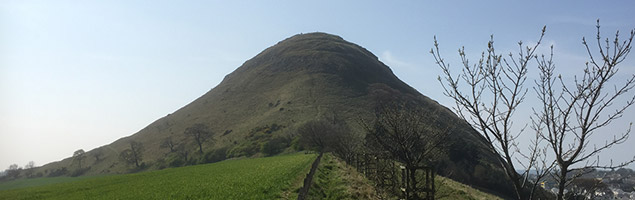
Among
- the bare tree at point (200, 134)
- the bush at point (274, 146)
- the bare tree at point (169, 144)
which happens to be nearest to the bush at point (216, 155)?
the bare tree at point (200, 134)

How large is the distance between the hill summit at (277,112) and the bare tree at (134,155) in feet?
5.70

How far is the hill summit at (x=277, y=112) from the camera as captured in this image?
8809 centimetres

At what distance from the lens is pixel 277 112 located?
121m

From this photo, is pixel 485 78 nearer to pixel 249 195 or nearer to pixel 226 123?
pixel 249 195

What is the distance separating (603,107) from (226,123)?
127764 mm

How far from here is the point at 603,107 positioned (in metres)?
4.46

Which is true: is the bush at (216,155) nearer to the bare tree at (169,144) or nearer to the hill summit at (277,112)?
the hill summit at (277,112)

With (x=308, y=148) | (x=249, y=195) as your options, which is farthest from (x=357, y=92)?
(x=249, y=195)

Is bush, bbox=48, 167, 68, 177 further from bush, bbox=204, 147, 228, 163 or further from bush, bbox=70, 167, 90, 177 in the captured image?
bush, bbox=204, 147, 228, 163

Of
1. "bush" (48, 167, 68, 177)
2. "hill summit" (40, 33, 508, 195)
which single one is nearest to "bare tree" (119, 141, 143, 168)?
"hill summit" (40, 33, 508, 195)

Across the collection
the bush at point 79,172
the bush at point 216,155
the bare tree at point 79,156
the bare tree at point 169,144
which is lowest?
the bush at point 79,172

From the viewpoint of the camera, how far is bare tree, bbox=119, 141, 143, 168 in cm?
11150

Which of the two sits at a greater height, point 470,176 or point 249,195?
point 249,195

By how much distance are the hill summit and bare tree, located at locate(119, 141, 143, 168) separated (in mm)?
1737
